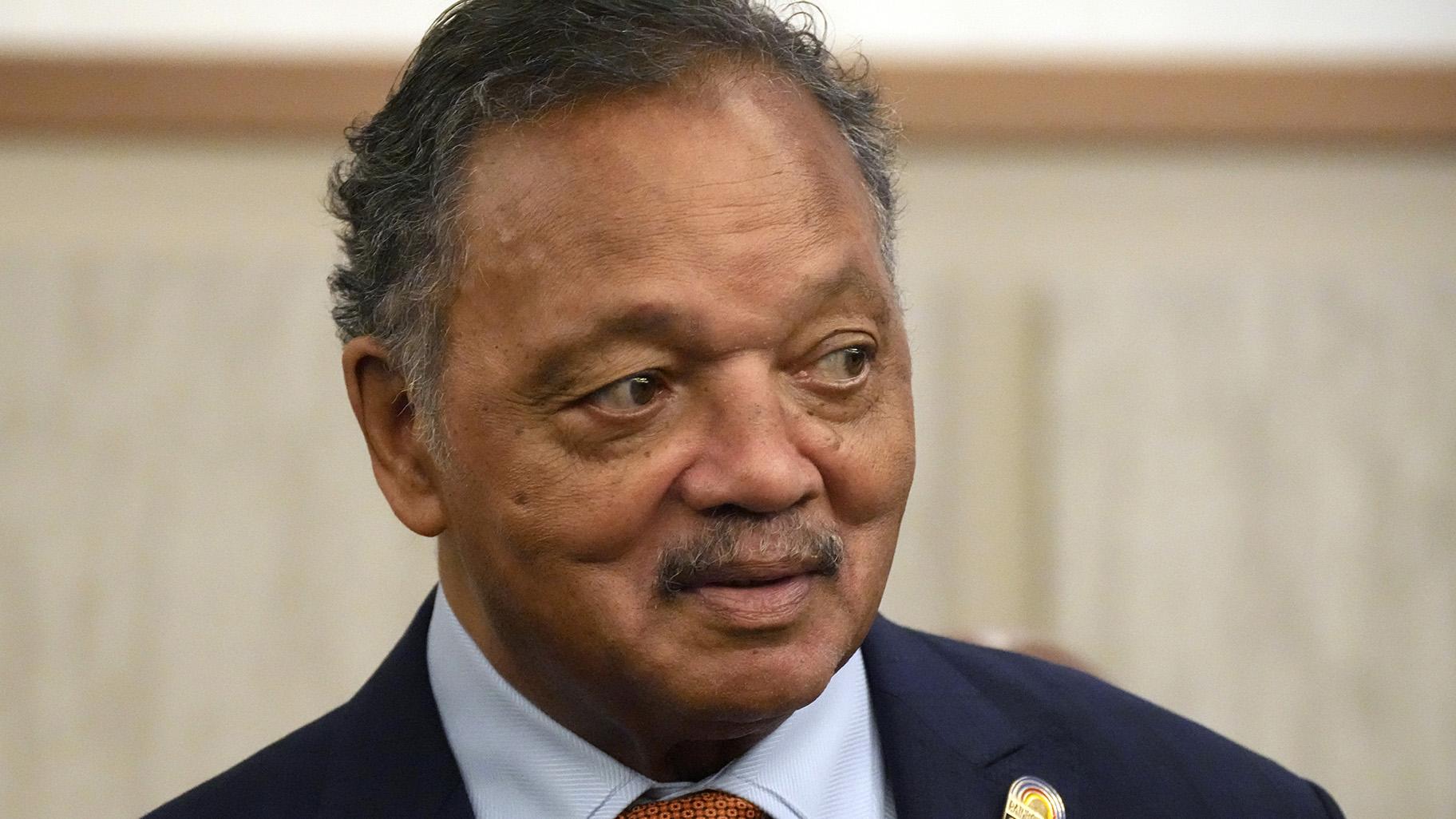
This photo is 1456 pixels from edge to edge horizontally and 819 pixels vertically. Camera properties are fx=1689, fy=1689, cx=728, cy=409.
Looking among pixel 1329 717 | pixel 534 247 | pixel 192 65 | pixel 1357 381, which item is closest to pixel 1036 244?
pixel 1357 381

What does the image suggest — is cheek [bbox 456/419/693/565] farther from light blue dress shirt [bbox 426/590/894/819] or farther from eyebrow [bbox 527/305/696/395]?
light blue dress shirt [bbox 426/590/894/819]

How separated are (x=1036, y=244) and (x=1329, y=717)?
118 cm

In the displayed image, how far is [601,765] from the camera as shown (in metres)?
1.62

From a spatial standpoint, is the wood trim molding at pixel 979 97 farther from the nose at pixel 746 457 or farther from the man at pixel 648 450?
the nose at pixel 746 457

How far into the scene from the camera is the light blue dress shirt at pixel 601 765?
1.61m

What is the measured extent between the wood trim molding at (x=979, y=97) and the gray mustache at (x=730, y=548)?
2162 mm

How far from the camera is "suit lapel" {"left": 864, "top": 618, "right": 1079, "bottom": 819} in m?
1.67

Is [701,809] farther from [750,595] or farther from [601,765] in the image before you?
[750,595]

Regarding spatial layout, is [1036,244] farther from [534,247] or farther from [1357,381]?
[534,247]

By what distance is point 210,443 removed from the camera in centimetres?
357

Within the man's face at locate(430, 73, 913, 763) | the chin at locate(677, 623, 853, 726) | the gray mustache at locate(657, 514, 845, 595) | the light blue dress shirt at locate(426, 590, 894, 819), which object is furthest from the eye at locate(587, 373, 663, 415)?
the light blue dress shirt at locate(426, 590, 894, 819)

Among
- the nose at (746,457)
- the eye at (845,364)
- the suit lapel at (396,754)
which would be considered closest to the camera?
the nose at (746,457)

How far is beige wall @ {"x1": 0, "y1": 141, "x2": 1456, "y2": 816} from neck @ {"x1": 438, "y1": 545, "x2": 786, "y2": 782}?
6.35ft

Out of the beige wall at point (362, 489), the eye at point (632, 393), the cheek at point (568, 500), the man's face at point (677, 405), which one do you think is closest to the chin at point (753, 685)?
the man's face at point (677, 405)
